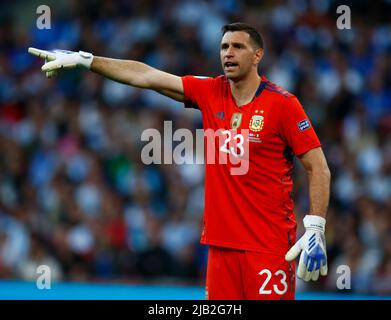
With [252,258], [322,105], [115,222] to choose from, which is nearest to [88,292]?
[115,222]

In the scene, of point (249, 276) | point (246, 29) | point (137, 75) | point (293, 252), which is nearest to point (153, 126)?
point (137, 75)

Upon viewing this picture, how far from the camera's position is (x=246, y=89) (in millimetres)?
6367

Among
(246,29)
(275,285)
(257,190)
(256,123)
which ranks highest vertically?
(246,29)

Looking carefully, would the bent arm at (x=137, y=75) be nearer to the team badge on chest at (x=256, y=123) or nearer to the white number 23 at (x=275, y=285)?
the team badge on chest at (x=256, y=123)

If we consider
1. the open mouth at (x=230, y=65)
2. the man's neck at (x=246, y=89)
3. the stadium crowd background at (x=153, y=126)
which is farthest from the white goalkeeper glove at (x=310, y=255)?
the stadium crowd background at (x=153, y=126)

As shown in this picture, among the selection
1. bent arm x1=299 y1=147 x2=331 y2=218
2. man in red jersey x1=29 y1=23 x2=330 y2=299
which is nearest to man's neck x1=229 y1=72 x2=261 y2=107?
man in red jersey x1=29 y1=23 x2=330 y2=299

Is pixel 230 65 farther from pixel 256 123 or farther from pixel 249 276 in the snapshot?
pixel 249 276

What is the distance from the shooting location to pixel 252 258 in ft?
20.1

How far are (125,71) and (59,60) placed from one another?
478 mm

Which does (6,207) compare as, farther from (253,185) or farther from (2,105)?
(253,185)

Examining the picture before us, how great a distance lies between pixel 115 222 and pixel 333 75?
3.64 meters

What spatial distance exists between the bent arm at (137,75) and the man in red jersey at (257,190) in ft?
0.51

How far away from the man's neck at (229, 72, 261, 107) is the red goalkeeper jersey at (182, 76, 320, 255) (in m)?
0.10

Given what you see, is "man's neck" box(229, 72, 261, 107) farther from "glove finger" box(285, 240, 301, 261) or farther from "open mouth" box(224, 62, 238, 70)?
"glove finger" box(285, 240, 301, 261)
